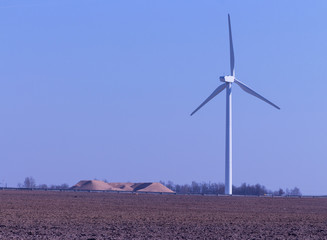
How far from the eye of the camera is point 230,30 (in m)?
103

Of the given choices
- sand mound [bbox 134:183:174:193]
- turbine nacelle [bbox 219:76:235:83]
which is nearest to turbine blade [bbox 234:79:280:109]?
turbine nacelle [bbox 219:76:235:83]

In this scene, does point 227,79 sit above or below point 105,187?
above

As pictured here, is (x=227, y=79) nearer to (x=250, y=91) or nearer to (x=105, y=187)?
(x=250, y=91)

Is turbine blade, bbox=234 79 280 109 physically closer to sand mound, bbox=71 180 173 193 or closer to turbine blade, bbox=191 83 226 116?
turbine blade, bbox=191 83 226 116

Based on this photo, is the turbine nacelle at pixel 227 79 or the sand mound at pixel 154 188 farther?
the sand mound at pixel 154 188

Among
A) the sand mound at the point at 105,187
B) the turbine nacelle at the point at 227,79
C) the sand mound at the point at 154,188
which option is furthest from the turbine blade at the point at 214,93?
the sand mound at the point at 105,187

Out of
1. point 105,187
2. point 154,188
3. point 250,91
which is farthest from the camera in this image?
point 105,187

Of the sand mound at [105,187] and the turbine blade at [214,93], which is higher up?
the turbine blade at [214,93]

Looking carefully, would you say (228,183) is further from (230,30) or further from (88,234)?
(88,234)

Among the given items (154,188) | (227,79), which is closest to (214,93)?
(227,79)

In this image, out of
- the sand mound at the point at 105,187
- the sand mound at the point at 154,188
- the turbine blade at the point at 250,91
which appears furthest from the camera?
the sand mound at the point at 105,187

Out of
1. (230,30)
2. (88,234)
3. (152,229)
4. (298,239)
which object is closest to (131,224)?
(152,229)

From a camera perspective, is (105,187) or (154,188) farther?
(105,187)

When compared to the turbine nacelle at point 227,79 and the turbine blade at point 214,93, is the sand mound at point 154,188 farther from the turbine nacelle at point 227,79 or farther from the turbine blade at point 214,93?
the turbine blade at point 214,93
